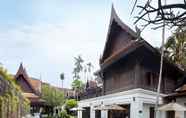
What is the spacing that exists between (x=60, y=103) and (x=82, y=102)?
18.4m

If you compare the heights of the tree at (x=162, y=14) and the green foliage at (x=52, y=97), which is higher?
the tree at (x=162, y=14)

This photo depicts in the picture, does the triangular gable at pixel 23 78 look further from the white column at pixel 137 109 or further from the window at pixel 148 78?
the white column at pixel 137 109

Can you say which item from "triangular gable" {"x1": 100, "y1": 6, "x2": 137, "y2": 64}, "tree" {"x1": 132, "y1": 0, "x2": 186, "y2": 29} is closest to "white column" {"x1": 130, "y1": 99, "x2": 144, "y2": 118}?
"triangular gable" {"x1": 100, "y1": 6, "x2": 137, "y2": 64}

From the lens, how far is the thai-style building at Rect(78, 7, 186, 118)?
66.6 feet

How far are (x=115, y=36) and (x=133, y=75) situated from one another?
5.26 metres

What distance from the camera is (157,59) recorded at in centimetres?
2208

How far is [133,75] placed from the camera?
20844 mm

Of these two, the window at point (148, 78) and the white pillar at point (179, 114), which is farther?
the window at point (148, 78)

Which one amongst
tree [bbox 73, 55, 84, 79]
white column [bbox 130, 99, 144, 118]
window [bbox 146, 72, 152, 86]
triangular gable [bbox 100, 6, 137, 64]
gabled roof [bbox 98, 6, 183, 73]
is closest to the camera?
white column [bbox 130, 99, 144, 118]

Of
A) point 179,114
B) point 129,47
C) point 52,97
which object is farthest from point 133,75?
point 52,97

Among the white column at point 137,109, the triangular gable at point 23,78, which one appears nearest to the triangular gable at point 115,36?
the white column at point 137,109

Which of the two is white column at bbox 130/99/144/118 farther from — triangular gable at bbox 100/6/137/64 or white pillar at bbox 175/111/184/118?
triangular gable at bbox 100/6/137/64

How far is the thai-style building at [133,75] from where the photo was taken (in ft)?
66.6

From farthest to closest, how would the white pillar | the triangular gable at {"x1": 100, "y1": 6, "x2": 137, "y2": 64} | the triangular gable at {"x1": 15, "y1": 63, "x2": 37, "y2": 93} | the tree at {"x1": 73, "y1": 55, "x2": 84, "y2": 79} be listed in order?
1. the tree at {"x1": 73, "y1": 55, "x2": 84, "y2": 79}
2. the triangular gable at {"x1": 15, "y1": 63, "x2": 37, "y2": 93}
3. the triangular gable at {"x1": 100, "y1": 6, "x2": 137, "y2": 64}
4. the white pillar
